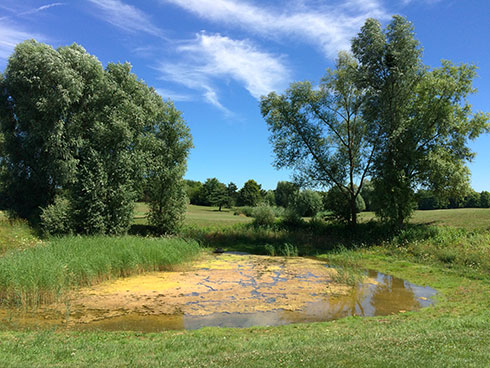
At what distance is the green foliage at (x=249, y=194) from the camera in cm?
8131

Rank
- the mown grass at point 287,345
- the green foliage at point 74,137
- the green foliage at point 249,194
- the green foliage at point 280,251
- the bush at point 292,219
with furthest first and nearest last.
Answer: the green foliage at point 249,194, the bush at point 292,219, the green foliage at point 280,251, the green foliage at point 74,137, the mown grass at point 287,345

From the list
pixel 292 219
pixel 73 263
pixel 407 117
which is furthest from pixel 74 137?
pixel 407 117

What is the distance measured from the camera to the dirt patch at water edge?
9.72 meters

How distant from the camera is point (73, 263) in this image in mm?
11531

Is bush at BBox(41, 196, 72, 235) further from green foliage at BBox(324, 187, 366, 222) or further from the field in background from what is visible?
green foliage at BBox(324, 187, 366, 222)

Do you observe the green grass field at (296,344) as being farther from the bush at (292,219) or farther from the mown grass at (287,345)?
the bush at (292,219)

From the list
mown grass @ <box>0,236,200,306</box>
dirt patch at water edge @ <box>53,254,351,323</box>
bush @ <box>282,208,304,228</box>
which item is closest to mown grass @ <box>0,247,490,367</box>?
dirt patch at water edge @ <box>53,254,351,323</box>

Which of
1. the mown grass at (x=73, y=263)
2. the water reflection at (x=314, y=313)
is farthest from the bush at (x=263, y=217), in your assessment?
the water reflection at (x=314, y=313)

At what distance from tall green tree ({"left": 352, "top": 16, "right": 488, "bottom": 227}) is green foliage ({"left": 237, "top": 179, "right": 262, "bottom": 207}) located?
5820 centimetres

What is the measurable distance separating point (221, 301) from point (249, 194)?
71350 mm

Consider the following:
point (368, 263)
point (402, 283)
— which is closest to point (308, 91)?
point (368, 263)

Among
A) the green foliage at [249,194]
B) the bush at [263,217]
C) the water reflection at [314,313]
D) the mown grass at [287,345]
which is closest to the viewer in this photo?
the mown grass at [287,345]

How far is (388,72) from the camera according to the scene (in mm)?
22297

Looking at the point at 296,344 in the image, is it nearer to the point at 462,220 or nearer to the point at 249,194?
the point at 462,220
